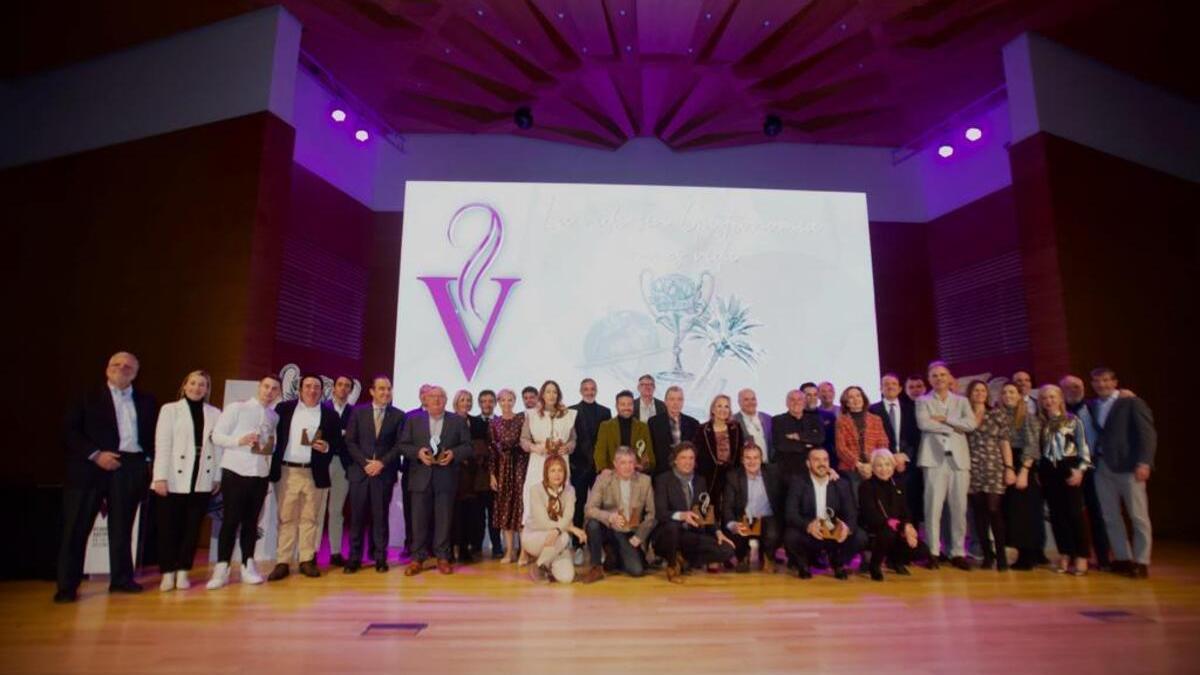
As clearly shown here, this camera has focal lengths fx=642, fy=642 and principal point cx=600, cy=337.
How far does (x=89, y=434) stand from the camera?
145 inches

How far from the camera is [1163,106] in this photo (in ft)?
22.8

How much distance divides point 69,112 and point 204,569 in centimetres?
507

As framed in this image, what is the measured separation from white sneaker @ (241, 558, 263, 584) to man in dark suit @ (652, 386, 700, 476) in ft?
9.08

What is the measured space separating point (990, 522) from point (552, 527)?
3.16 metres

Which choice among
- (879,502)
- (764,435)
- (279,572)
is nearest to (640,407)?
(764,435)

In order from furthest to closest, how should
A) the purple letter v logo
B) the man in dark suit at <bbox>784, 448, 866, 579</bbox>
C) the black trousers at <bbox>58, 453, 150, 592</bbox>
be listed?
1. the purple letter v logo
2. the man in dark suit at <bbox>784, 448, 866, 579</bbox>
3. the black trousers at <bbox>58, 453, 150, 592</bbox>

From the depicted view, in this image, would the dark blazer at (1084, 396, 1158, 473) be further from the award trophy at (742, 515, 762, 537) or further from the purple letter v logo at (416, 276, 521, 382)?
the purple letter v logo at (416, 276, 521, 382)

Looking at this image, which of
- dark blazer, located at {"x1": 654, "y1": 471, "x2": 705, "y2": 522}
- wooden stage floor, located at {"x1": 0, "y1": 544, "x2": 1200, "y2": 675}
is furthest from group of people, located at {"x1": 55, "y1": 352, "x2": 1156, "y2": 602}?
wooden stage floor, located at {"x1": 0, "y1": 544, "x2": 1200, "y2": 675}

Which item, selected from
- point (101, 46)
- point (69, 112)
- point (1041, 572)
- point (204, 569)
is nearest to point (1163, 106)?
point (1041, 572)

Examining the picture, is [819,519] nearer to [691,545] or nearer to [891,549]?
[891,549]

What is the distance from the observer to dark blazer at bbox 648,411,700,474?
4.91 metres

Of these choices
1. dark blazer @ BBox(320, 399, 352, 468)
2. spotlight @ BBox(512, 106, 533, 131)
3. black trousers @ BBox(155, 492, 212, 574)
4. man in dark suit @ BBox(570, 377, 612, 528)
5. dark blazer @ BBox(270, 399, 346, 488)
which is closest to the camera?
black trousers @ BBox(155, 492, 212, 574)

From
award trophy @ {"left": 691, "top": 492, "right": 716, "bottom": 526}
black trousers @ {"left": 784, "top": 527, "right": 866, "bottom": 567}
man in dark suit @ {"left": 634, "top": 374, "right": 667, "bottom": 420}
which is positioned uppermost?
man in dark suit @ {"left": 634, "top": 374, "right": 667, "bottom": 420}

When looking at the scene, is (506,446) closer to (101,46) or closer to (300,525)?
(300,525)
